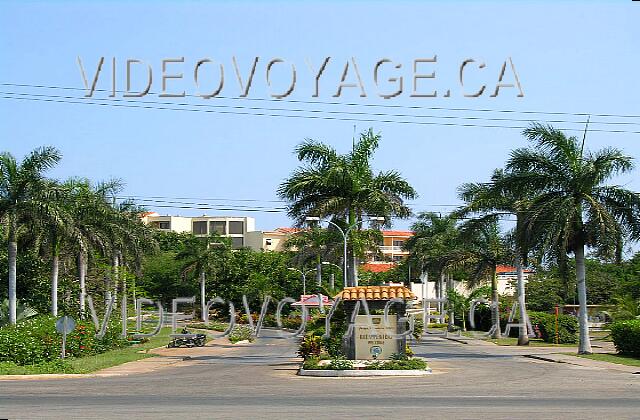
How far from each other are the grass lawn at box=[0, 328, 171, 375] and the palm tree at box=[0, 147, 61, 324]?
5.15 meters

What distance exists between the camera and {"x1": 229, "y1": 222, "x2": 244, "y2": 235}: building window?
158375 millimetres

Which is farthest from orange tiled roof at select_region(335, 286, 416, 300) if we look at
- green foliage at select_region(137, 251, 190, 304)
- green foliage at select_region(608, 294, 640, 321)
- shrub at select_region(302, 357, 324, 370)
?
green foliage at select_region(137, 251, 190, 304)

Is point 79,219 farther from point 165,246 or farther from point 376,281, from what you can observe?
point 165,246

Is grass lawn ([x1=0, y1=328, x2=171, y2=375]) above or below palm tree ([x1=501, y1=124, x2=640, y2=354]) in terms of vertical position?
below

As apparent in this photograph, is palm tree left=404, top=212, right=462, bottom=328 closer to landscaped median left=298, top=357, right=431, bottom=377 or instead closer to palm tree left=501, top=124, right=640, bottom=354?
palm tree left=501, top=124, right=640, bottom=354

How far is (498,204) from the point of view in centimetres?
4984

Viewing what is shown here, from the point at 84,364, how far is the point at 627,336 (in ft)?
79.5

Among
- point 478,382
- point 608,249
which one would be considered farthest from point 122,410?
point 608,249

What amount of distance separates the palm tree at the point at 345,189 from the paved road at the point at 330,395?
1155cm

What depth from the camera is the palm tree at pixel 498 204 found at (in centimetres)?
4323

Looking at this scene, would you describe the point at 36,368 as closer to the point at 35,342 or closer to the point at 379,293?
the point at 35,342

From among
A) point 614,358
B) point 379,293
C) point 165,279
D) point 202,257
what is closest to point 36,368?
point 379,293

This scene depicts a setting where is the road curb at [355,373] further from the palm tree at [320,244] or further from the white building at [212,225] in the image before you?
the white building at [212,225]

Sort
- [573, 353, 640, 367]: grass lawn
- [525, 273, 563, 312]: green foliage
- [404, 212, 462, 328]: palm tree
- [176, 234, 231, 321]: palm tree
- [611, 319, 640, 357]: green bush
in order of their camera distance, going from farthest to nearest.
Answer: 1. [176, 234, 231, 321]: palm tree
2. [525, 273, 563, 312]: green foliage
3. [404, 212, 462, 328]: palm tree
4. [611, 319, 640, 357]: green bush
5. [573, 353, 640, 367]: grass lawn
